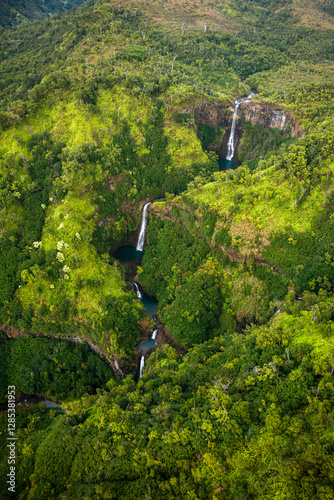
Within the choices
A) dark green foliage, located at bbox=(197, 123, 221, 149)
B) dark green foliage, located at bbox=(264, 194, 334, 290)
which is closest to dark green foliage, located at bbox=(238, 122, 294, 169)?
dark green foliage, located at bbox=(197, 123, 221, 149)

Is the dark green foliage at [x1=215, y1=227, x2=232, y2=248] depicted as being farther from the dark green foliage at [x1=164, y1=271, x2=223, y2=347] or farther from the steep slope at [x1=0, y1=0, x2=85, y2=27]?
the steep slope at [x1=0, y1=0, x2=85, y2=27]

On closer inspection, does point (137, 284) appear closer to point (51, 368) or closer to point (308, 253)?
point (51, 368)

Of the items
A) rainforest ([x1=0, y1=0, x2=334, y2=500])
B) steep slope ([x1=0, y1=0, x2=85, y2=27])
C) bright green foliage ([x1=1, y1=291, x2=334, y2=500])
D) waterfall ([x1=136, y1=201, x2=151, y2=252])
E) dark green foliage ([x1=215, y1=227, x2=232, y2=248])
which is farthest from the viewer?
steep slope ([x1=0, y1=0, x2=85, y2=27])

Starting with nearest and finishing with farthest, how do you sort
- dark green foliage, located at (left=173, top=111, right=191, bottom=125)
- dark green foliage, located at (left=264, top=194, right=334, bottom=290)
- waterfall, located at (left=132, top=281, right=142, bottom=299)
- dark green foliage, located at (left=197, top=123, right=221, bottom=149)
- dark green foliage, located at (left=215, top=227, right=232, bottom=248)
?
dark green foliage, located at (left=264, top=194, right=334, bottom=290) < dark green foliage, located at (left=215, top=227, right=232, bottom=248) < waterfall, located at (left=132, top=281, right=142, bottom=299) < dark green foliage, located at (left=173, top=111, right=191, bottom=125) < dark green foliage, located at (left=197, top=123, right=221, bottom=149)

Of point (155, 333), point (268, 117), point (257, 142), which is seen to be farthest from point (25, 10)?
point (155, 333)

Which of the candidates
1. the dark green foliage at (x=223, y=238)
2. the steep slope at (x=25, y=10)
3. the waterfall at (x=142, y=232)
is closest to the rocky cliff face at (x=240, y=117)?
the waterfall at (x=142, y=232)

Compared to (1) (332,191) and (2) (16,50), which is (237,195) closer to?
(1) (332,191)
